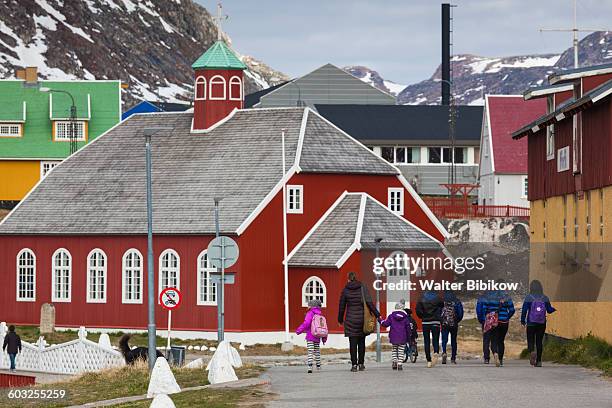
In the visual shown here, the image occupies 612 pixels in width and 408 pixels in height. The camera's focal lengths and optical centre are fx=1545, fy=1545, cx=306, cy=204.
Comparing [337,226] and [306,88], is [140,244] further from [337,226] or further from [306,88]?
[306,88]

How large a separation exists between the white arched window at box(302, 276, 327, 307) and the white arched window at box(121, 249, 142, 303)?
24.3ft

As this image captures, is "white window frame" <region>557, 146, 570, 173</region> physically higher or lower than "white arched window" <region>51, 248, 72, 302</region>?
higher

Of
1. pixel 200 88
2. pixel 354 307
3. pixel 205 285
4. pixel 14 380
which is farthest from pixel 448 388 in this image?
pixel 200 88

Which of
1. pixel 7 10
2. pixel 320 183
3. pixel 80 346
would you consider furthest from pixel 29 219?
pixel 7 10

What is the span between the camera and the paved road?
25.5 meters

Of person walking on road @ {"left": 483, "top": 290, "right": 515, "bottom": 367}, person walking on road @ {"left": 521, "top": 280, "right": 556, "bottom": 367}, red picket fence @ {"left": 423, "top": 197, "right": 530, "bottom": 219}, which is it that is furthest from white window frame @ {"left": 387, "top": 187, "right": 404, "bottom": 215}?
person walking on road @ {"left": 521, "top": 280, "right": 556, "bottom": 367}

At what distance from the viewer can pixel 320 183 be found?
63.2m

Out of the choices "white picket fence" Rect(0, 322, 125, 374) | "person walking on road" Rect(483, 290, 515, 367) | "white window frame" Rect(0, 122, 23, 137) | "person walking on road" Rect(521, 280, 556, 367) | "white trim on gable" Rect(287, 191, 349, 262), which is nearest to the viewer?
"person walking on road" Rect(521, 280, 556, 367)

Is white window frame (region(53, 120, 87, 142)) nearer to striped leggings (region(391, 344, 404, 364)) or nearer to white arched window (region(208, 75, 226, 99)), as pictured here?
white arched window (region(208, 75, 226, 99))

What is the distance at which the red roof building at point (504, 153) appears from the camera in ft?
303

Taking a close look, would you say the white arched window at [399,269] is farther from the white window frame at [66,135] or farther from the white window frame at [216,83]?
the white window frame at [66,135]

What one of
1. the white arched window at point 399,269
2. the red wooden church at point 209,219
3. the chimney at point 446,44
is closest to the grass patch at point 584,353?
the white arched window at point 399,269

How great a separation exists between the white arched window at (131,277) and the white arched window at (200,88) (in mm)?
8481

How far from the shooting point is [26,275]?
66.6 meters
